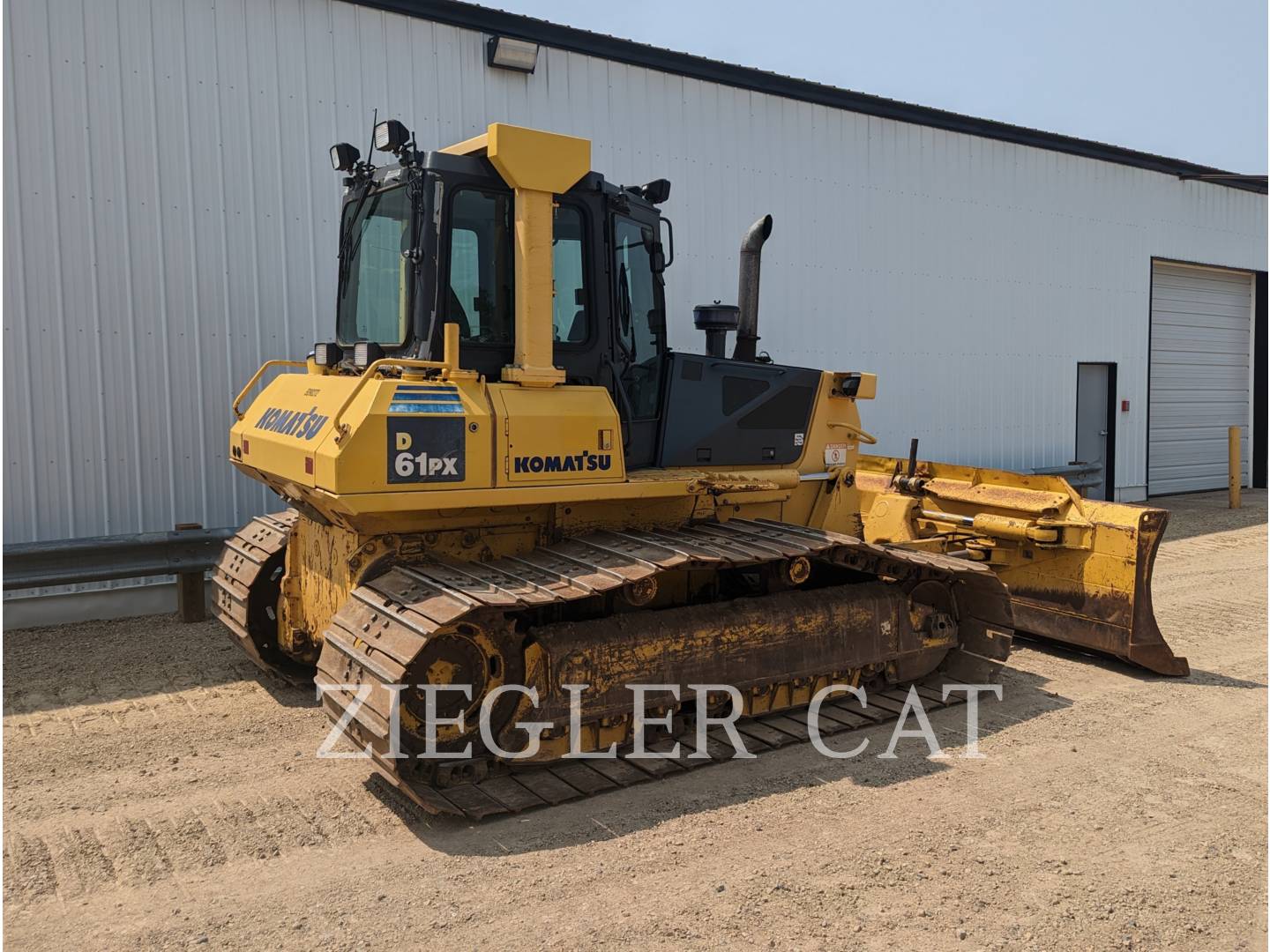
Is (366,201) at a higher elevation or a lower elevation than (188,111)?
lower

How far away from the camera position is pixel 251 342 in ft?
28.1

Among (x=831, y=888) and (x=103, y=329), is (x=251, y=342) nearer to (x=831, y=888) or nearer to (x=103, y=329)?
(x=103, y=329)

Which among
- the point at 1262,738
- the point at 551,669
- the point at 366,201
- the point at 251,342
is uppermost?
the point at 366,201

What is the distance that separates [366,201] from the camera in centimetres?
569

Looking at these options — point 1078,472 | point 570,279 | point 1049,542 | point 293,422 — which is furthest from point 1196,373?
point 293,422

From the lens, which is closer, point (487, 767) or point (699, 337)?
point (487, 767)

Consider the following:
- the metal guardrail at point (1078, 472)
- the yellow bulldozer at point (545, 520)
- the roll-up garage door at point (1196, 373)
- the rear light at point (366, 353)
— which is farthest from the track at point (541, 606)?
the roll-up garage door at point (1196, 373)

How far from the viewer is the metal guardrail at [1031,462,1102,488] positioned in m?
14.0

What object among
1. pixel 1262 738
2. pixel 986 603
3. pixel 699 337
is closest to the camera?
pixel 1262 738

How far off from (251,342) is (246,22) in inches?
102

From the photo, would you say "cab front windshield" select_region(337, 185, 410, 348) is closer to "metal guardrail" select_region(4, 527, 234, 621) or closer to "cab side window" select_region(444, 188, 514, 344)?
"cab side window" select_region(444, 188, 514, 344)

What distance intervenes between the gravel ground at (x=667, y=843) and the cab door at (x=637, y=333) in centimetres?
192

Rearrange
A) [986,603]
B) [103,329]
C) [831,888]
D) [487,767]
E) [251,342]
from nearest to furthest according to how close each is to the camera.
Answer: [831,888], [487,767], [986,603], [103,329], [251,342]

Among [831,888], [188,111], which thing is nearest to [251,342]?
[188,111]
